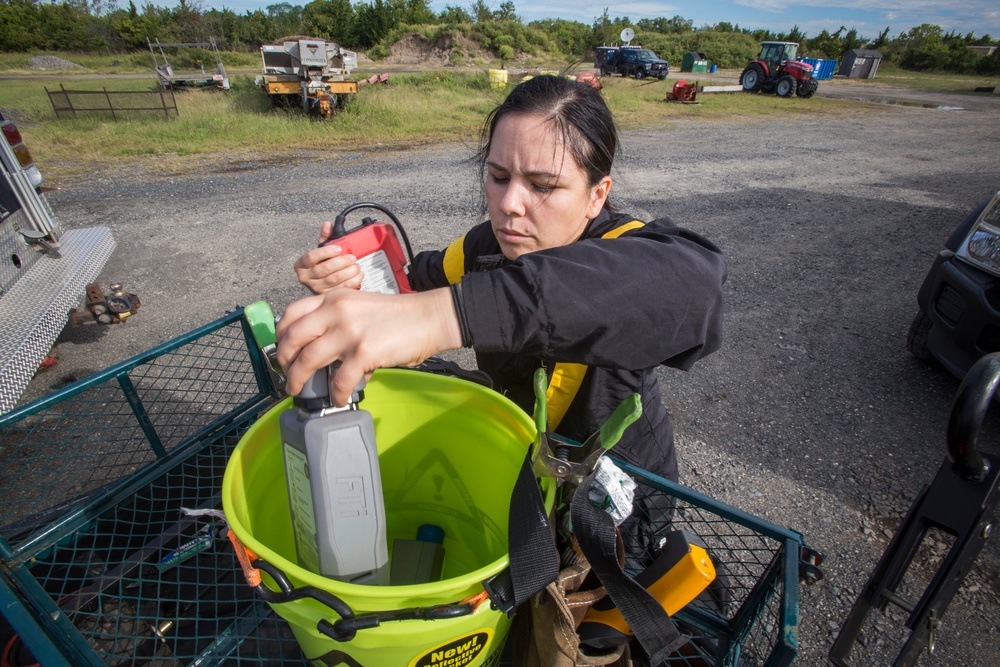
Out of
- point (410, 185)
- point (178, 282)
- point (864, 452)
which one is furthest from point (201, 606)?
point (410, 185)

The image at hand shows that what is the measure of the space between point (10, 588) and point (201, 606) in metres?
0.73

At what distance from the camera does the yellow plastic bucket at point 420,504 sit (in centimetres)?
75

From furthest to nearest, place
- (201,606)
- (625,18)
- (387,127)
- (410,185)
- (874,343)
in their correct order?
(625,18) → (387,127) → (410,185) → (874,343) → (201,606)

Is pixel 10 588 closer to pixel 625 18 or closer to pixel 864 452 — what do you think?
pixel 864 452

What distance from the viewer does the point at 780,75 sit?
61.8ft

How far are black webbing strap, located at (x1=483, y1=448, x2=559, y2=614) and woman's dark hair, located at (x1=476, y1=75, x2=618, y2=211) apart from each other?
0.77 metres

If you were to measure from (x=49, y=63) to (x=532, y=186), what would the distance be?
4338cm

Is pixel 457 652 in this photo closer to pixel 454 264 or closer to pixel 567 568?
pixel 567 568

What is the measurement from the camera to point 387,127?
34.7 ft

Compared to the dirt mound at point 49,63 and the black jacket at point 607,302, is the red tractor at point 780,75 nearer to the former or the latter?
the black jacket at point 607,302

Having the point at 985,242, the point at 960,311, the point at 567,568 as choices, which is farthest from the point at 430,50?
the point at 567,568

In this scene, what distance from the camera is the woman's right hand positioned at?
1.01 meters

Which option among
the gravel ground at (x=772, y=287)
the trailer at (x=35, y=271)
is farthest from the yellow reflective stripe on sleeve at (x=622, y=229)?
the trailer at (x=35, y=271)

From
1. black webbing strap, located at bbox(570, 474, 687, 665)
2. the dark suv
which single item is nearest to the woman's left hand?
black webbing strap, located at bbox(570, 474, 687, 665)
